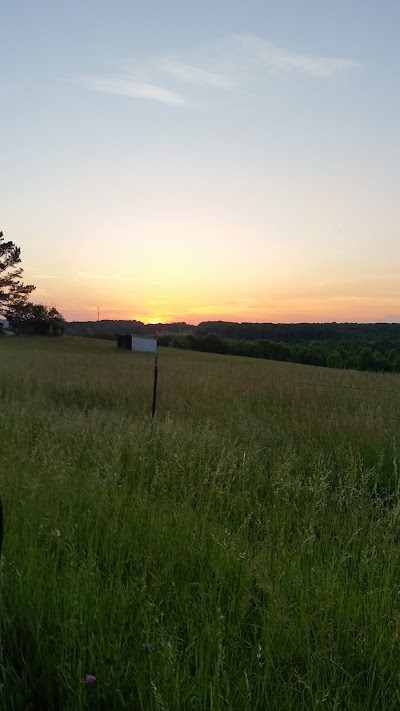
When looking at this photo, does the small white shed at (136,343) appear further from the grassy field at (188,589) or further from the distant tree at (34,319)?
the grassy field at (188,589)

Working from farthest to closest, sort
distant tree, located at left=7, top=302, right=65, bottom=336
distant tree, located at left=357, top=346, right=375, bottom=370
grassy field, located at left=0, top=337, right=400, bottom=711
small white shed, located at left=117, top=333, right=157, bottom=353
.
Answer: distant tree, located at left=7, top=302, right=65, bottom=336 → small white shed, located at left=117, top=333, right=157, bottom=353 → distant tree, located at left=357, top=346, right=375, bottom=370 → grassy field, located at left=0, top=337, right=400, bottom=711

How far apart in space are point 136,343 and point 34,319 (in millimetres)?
17888

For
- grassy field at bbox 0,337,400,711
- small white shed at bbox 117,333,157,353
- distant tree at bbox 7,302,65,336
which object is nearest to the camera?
grassy field at bbox 0,337,400,711

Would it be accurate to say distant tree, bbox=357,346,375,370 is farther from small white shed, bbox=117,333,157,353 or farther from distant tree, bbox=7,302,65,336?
distant tree, bbox=7,302,65,336

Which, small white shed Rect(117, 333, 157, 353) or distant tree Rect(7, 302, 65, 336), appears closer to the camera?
small white shed Rect(117, 333, 157, 353)

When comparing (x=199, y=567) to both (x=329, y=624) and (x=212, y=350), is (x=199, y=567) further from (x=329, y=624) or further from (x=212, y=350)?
(x=212, y=350)

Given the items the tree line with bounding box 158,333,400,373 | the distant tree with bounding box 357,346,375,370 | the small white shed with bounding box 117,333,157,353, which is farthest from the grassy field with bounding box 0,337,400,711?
the tree line with bounding box 158,333,400,373

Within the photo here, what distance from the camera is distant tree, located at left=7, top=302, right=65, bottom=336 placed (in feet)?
223

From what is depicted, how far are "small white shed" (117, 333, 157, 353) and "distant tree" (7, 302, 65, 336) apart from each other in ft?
40.5

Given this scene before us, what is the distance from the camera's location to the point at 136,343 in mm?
64000

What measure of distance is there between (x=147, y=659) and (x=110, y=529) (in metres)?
1.49

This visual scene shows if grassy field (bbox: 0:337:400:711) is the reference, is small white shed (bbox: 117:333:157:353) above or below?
above

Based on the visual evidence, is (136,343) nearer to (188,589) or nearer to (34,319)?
(34,319)

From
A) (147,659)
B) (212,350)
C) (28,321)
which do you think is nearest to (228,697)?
(147,659)
